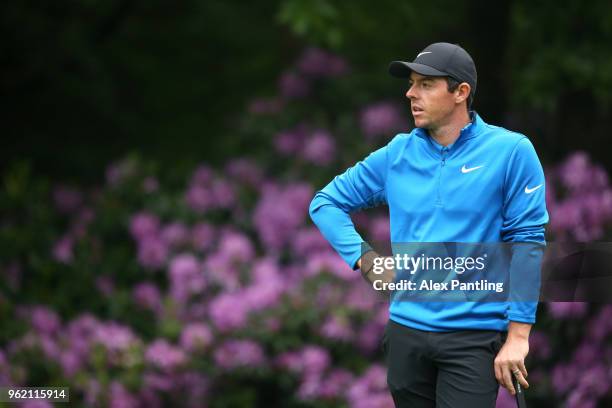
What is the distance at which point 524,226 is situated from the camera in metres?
3.29

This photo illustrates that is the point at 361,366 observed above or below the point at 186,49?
below

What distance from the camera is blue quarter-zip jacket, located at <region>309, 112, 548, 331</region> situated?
3.30 m

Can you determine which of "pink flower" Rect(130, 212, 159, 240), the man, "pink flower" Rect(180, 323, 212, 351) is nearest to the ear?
the man

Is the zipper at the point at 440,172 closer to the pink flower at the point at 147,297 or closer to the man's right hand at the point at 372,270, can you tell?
the man's right hand at the point at 372,270

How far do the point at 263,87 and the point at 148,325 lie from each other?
3382 millimetres

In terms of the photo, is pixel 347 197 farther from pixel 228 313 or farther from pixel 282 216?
pixel 282 216

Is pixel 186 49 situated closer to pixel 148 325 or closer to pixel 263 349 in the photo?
pixel 148 325

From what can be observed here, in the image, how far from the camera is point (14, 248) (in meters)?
8.09

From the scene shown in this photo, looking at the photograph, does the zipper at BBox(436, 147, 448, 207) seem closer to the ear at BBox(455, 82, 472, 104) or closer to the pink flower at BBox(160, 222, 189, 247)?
the ear at BBox(455, 82, 472, 104)

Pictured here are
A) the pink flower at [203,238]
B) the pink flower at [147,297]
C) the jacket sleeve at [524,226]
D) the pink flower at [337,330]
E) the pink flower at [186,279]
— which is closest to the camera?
the jacket sleeve at [524,226]

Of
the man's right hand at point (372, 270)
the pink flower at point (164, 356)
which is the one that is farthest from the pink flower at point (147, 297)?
the man's right hand at point (372, 270)

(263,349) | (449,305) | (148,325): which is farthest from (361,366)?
(449,305)

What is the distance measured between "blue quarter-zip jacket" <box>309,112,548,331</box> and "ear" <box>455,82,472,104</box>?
0.29 feet

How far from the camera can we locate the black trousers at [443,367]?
3350mm
